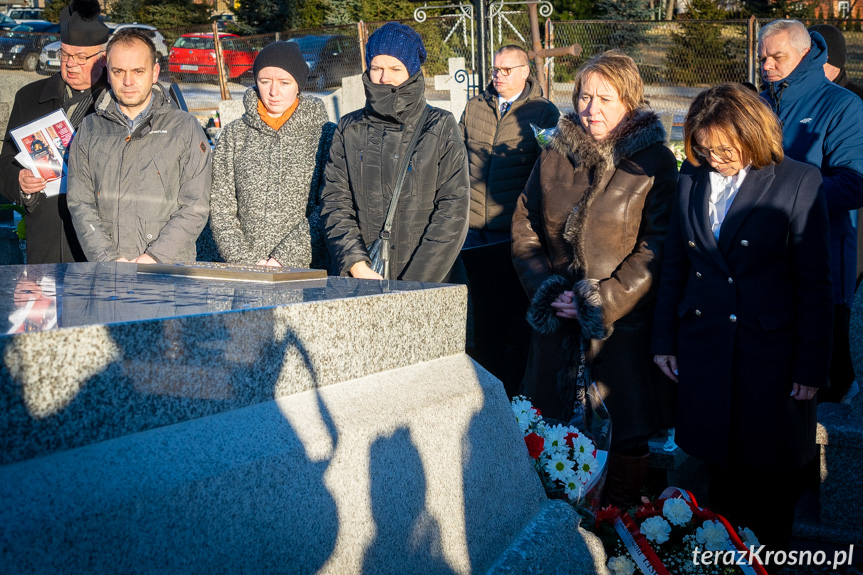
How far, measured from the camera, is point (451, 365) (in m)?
2.46

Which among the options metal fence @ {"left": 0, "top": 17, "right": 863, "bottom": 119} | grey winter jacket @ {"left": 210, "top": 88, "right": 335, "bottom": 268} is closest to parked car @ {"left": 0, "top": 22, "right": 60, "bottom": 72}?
metal fence @ {"left": 0, "top": 17, "right": 863, "bottom": 119}

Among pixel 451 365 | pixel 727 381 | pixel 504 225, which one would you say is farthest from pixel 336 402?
pixel 504 225

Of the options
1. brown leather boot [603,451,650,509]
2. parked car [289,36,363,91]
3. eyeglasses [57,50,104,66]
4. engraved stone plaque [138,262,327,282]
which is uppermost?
parked car [289,36,363,91]

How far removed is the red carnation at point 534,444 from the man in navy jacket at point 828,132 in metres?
1.95

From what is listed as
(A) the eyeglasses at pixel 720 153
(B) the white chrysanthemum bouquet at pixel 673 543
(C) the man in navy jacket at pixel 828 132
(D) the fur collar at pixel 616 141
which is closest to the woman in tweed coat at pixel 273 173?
(D) the fur collar at pixel 616 141

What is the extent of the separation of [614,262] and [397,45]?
4.36 ft

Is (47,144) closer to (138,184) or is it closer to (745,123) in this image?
(138,184)

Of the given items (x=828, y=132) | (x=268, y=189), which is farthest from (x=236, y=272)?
(x=828, y=132)

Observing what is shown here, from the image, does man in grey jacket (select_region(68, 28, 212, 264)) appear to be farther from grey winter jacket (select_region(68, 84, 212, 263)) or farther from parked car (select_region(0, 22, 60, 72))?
parked car (select_region(0, 22, 60, 72))

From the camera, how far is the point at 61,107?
178 inches

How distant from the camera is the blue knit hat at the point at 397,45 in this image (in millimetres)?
3705

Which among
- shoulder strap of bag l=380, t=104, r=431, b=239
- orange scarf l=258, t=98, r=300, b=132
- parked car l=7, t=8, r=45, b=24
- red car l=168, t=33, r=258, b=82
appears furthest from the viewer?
parked car l=7, t=8, r=45, b=24

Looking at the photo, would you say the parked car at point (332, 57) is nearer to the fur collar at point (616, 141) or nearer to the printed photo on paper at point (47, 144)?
the printed photo on paper at point (47, 144)

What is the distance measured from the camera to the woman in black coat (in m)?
3.01
